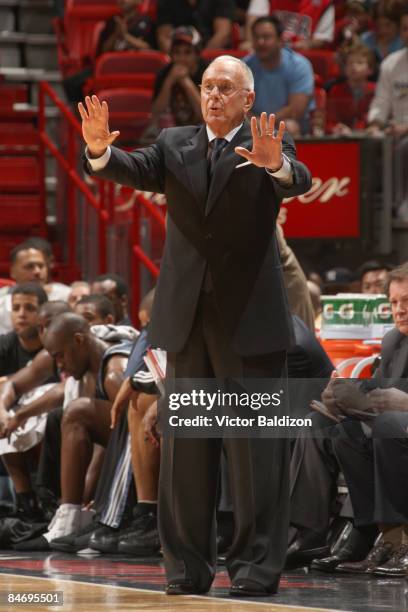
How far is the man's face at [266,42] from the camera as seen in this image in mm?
11461

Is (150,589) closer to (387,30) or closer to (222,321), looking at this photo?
(222,321)

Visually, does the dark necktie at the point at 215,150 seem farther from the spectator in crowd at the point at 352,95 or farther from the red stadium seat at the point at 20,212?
the red stadium seat at the point at 20,212

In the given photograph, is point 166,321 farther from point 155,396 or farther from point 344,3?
point 344,3

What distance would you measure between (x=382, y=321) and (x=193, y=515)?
213cm

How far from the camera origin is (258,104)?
36.9 feet

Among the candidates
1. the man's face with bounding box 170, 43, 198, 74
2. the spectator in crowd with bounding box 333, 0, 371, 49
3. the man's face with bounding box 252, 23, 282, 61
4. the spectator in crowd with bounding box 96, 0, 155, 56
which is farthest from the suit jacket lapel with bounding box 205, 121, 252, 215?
the spectator in crowd with bounding box 333, 0, 371, 49

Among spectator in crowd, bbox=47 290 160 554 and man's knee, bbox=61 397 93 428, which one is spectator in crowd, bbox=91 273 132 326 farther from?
spectator in crowd, bbox=47 290 160 554

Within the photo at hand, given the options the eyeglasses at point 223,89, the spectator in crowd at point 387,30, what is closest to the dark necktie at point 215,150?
the eyeglasses at point 223,89

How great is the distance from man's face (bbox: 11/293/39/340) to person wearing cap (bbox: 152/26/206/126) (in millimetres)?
2970

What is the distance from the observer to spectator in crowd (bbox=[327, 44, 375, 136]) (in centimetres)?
1087

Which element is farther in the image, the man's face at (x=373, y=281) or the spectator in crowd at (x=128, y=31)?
the spectator in crowd at (x=128, y=31)

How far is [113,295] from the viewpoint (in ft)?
27.7

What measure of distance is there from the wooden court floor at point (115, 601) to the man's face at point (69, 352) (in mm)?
1957

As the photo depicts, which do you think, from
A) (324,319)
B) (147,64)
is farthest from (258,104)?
(324,319)
